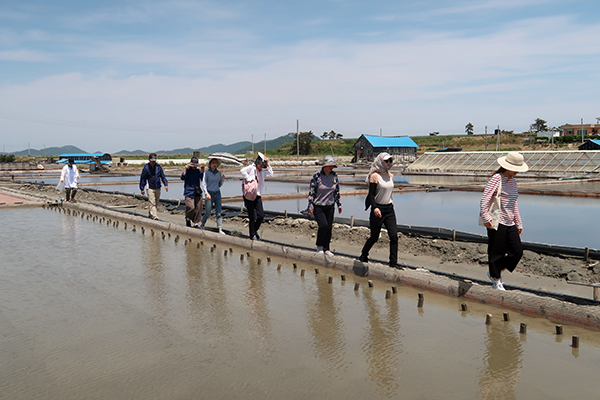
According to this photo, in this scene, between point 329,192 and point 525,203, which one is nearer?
point 329,192

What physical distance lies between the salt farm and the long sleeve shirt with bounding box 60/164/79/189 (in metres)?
7.22

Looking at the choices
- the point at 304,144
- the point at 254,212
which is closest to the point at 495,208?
the point at 254,212

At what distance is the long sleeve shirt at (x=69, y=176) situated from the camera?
15.9 meters

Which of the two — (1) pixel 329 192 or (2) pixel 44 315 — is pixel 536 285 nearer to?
(1) pixel 329 192

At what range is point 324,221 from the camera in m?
7.38

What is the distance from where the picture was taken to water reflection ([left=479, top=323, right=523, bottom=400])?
352cm

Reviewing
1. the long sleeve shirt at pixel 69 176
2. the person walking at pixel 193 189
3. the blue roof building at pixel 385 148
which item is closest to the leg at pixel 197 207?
the person walking at pixel 193 189

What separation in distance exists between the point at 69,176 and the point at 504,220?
14061 millimetres

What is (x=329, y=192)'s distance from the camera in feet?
24.0

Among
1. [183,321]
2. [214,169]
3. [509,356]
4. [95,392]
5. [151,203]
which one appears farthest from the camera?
[151,203]

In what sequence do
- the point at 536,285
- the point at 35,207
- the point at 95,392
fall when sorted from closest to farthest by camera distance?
1. the point at 95,392
2. the point at 536,285
3. the point at 35,207

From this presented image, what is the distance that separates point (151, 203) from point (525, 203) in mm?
11993

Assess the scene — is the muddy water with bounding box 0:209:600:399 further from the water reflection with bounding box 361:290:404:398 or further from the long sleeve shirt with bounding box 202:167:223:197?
the long sleeve shirt with bounding box 202:167:223:197

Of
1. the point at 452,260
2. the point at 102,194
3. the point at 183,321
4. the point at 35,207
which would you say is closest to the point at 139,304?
the point at 183,321
